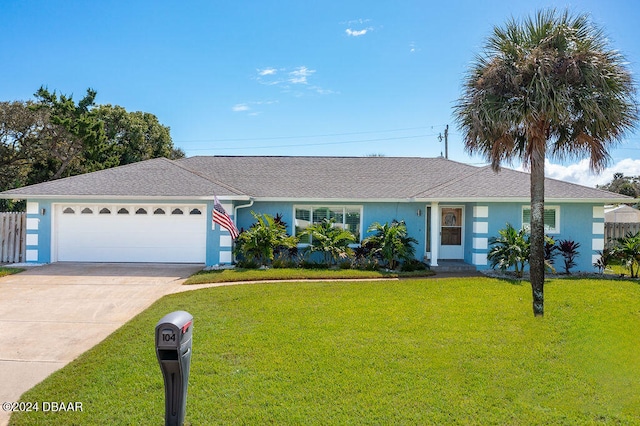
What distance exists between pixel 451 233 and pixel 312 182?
19.1ft

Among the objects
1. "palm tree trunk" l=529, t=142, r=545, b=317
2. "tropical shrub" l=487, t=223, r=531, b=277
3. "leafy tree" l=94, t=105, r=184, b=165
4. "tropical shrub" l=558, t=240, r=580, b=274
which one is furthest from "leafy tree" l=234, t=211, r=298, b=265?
"leafy tree" l=94, t=105, r=184, b=165

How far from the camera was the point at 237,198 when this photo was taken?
12922 millimetres

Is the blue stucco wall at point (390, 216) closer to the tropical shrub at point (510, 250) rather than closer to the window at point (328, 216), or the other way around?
the window at point (328, 216)

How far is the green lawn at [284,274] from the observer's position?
36.9 ft

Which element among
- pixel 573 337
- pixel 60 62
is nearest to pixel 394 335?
pixel 573 337

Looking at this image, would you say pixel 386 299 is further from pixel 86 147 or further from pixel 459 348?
pixel 86 147

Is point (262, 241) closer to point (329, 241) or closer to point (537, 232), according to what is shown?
point (329, 241)

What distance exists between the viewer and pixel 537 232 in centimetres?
770

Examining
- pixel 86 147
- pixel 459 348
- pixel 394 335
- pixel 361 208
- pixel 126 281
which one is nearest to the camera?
pixel 459 348

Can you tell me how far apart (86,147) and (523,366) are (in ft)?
94.8

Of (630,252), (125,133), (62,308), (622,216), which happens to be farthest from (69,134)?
(622,216)

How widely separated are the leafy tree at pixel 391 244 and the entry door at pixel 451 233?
5.74 ft

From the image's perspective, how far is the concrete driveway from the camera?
543cm

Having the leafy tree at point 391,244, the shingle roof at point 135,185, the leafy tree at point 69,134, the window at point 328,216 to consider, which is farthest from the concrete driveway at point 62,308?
the leafy tree at point 69,134
